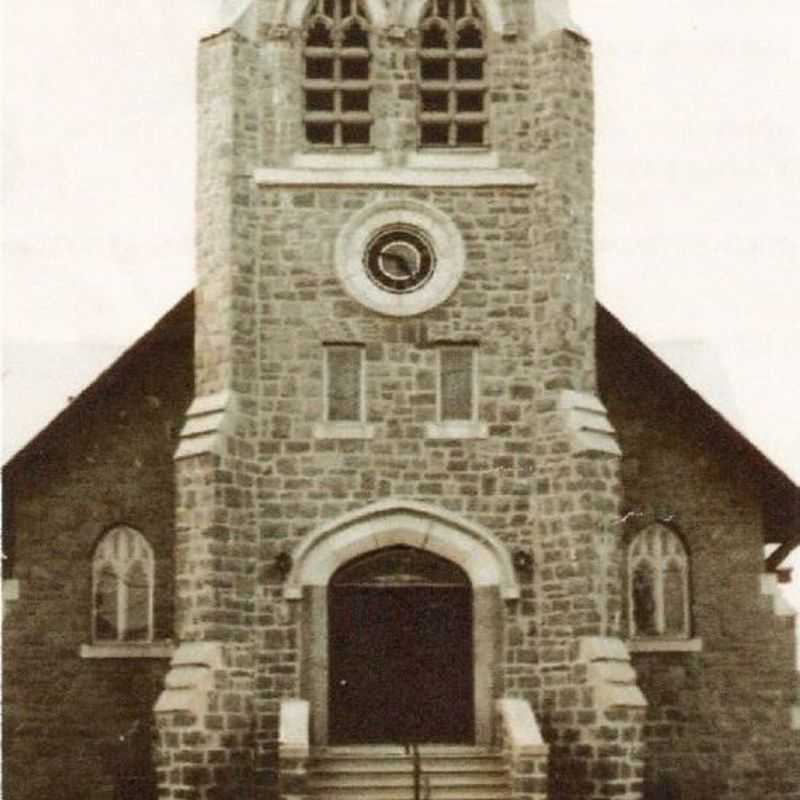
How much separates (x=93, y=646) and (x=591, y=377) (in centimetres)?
796

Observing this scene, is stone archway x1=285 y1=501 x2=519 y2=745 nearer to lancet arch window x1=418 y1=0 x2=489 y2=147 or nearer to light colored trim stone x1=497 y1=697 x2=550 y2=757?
light colored trim stone x1=497 y1=697 x2=550 y2=757

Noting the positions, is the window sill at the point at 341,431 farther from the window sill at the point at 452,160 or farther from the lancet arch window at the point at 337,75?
the lancet arch window at the point at 337,75

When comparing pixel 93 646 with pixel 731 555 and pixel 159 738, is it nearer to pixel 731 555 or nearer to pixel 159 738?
pixel 159 738

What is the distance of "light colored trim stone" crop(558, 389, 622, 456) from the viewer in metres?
26.9

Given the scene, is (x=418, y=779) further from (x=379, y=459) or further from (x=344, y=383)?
(x=344, y=383)

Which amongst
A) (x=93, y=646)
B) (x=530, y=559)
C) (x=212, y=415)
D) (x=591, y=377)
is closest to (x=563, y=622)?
(x=530, y=559)

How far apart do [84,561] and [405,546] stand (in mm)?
5178

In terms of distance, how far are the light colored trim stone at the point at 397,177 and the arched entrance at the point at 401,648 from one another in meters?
4.79

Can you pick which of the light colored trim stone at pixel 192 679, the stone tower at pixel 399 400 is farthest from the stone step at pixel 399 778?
the light colored trim stone at pixel 192 679

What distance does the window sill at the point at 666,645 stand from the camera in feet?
98.8

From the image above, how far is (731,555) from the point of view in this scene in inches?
1201

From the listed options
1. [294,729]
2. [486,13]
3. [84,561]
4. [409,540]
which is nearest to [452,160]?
[486,13]

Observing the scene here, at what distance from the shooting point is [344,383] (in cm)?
2752

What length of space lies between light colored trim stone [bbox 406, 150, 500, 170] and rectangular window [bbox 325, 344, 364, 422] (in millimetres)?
2584
